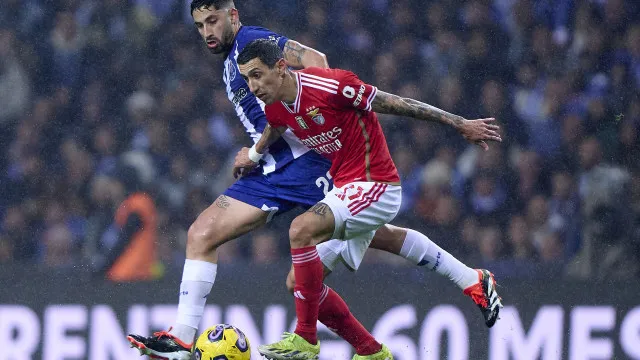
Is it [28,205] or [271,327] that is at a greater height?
[28,205]

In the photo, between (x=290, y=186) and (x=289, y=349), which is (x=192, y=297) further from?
(x=290, y=186)

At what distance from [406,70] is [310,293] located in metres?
2.75

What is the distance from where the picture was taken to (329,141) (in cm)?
515

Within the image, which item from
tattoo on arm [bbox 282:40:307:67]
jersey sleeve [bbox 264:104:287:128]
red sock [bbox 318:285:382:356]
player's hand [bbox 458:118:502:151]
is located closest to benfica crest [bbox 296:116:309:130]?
jersey sleeve [bbox 264:104:287:128]

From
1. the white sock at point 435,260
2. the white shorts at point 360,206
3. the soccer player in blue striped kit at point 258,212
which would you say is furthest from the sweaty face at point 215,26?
the white sock at point 435,260

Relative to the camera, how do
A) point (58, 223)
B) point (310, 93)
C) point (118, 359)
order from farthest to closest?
1. point (58, 223)
2. point (118, 359)
3. point (310, 93)

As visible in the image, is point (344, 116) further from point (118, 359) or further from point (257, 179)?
point (118, 359)

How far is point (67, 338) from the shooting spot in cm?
664

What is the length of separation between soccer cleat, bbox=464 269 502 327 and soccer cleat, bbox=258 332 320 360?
40.8 inches

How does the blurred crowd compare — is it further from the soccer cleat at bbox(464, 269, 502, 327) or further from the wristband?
the wristband

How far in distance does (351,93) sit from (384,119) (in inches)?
96.3

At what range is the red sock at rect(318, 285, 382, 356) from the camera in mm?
5535

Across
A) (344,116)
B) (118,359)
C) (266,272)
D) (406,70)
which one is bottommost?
(118,359)

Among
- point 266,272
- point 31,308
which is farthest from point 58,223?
point 266,272
